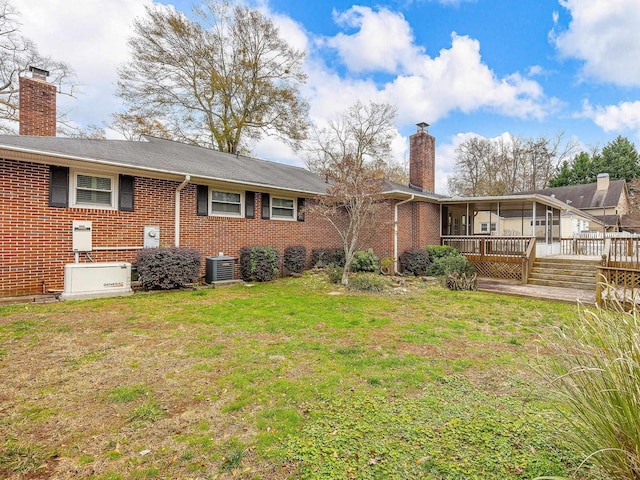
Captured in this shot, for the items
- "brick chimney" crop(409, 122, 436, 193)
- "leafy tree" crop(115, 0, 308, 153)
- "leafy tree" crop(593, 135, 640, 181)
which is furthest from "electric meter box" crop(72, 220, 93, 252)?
"leafy tree" crop(593, 135, 640, 181)

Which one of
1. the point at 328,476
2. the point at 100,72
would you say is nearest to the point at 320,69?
the point at 100,72

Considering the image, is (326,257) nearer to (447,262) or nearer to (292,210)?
(292,210)

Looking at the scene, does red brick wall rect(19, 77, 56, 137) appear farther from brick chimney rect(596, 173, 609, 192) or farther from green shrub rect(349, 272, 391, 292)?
brick chimney rect(596, 173, 609, 192)

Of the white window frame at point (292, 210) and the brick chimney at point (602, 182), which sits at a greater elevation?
the brick chimney at point (602, 182)

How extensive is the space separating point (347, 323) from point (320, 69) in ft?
61.5

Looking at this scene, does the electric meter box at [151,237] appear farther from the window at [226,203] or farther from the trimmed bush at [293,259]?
→ the trimmed bush at [293,259]

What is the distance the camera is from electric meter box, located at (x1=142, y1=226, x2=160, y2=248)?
8258mm

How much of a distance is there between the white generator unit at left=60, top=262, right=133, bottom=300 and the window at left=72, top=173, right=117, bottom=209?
5.06 feet

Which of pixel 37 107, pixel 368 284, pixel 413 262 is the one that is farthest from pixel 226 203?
pixel 413 262

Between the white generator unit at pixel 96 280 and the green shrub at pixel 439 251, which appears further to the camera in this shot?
the green shrub at pixel 439 251

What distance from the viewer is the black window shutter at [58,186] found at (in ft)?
22.9

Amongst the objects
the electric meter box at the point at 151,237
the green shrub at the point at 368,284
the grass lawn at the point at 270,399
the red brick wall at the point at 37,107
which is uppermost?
the red brick wall at the point at 37,107

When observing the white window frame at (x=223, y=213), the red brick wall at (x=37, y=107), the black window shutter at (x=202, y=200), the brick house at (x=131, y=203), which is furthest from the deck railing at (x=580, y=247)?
the red brick wall at (x=37, y=107)

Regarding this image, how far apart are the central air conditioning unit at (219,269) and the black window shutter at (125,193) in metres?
2.53
